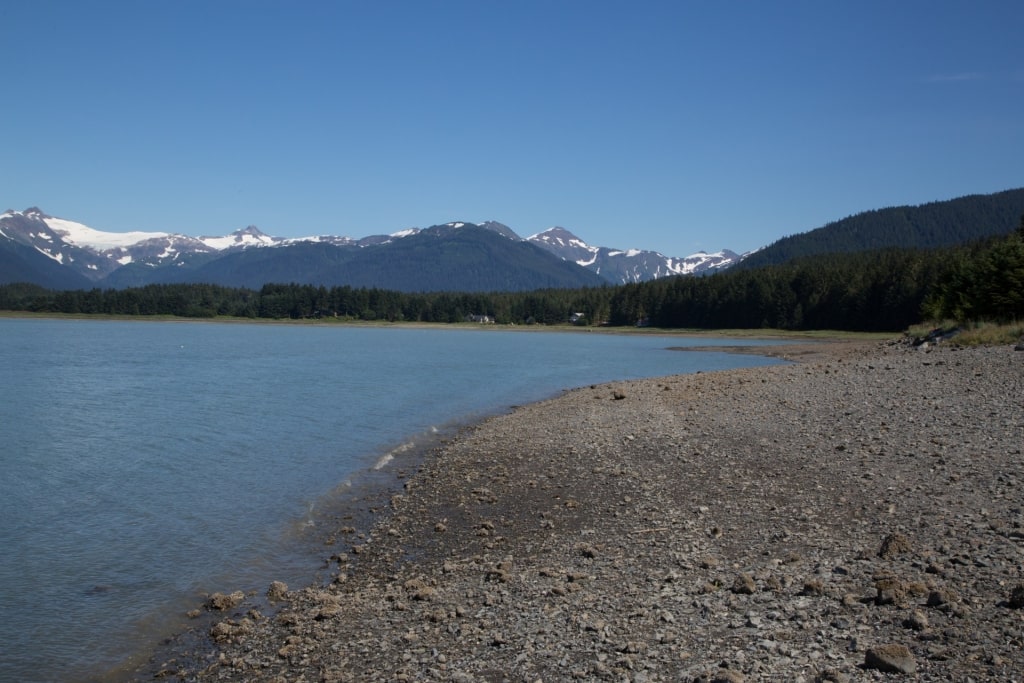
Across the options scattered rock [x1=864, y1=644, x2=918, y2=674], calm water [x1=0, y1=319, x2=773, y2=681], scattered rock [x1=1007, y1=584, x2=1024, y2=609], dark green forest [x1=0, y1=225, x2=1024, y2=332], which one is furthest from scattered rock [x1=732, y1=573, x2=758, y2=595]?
dark green forest [x1=0, y1=225, x2=1024, y2=332]

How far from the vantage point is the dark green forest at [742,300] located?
6034cm

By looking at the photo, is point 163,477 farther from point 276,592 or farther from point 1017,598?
point 1017,598

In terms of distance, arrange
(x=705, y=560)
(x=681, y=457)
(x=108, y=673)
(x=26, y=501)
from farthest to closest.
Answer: (x=681, y=457) → (x=26, y=501) → (x=705, y=560) → (x=108, y=673)

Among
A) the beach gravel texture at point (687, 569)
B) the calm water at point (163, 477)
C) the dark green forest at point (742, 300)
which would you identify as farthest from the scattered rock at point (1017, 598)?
the dark green forest at point (742, 300)

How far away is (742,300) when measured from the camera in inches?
5305

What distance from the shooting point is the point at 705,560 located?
34.0 ft

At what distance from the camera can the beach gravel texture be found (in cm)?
749

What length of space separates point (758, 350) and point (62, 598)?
7535 cm

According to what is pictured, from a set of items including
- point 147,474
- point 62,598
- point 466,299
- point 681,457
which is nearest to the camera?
point 62,598

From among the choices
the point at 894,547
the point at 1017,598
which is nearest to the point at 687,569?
the point at 894,547

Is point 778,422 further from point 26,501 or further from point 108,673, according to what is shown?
point 26,501

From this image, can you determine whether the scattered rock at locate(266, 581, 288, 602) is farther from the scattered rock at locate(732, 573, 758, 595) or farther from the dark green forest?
the dark green forest

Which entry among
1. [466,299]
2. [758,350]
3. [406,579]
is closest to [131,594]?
[406,579]

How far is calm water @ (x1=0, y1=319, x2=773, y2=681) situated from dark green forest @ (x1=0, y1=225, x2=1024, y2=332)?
2983 cm
